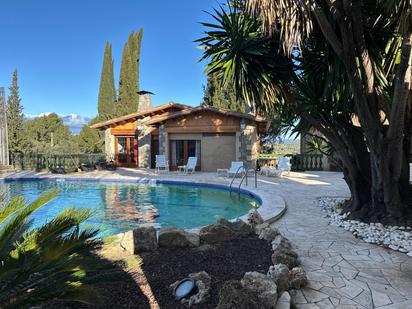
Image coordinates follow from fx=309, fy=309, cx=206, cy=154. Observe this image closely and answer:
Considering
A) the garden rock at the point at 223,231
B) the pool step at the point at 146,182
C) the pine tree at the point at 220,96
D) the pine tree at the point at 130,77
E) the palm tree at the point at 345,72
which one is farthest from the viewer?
the pine tree at the point at 130,77

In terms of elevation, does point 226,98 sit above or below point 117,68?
below

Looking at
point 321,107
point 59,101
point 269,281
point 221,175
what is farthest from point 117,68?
point 269,281

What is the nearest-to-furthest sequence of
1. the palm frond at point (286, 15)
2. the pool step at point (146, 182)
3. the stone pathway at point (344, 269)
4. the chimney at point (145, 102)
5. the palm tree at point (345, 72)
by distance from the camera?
the stone pathway at point (344, 269) → the palm frond at point (286, 15) → the palm tree at point (345, 72) → the pool step at point (146, 182) → the chimney at point (145, 102)

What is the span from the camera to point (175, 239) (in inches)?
196

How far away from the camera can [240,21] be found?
748cm

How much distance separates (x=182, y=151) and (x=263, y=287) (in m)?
18.2

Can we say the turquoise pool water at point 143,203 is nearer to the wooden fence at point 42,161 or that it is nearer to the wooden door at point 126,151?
the wooden fence at point 42,161

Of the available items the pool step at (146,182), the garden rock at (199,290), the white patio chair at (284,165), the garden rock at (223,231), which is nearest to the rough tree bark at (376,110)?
the garden rock at (223,231)

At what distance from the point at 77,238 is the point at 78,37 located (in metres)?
27.4

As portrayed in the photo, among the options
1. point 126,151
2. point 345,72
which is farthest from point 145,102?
point 345,72

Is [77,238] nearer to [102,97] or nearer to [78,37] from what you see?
[78,37]

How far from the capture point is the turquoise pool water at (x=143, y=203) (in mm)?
9141

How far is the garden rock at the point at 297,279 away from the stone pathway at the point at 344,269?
8 cm

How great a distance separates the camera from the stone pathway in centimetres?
355
